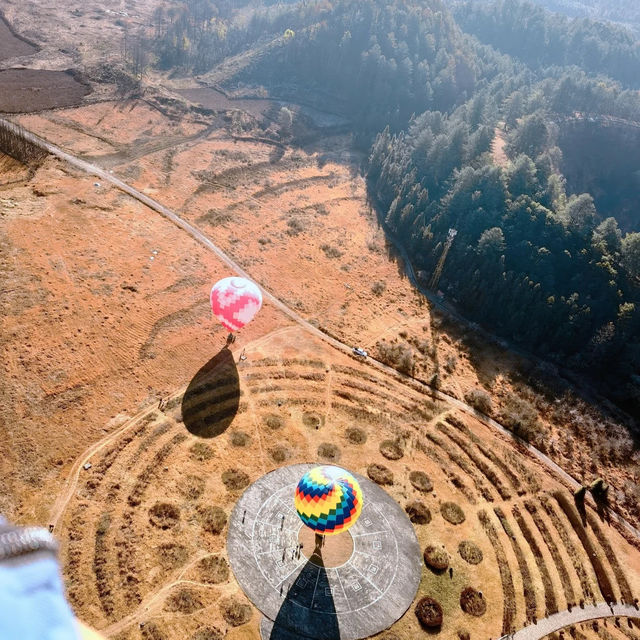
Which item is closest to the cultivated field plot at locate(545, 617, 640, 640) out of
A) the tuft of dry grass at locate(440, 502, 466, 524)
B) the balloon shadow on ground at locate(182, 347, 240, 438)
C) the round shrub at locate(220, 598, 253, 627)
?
the tuft of dry grass at locate(440, 502, 466, 524)

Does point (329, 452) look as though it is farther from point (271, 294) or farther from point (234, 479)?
point (271, 294)

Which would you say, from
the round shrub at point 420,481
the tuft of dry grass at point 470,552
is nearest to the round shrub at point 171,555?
the round shrub at point 420,481

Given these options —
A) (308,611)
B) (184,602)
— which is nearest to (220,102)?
(184,602)

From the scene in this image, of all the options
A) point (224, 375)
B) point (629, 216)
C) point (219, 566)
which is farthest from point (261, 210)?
point (629, 216)

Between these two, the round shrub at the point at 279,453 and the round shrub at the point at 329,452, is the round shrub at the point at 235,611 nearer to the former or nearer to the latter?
the round shrub at the point at 279,453

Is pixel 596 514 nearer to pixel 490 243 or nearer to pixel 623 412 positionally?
pixel 623 412

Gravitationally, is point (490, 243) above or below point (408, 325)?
above

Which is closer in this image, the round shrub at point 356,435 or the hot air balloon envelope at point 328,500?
the hot air balloon envelope at point 328,500
